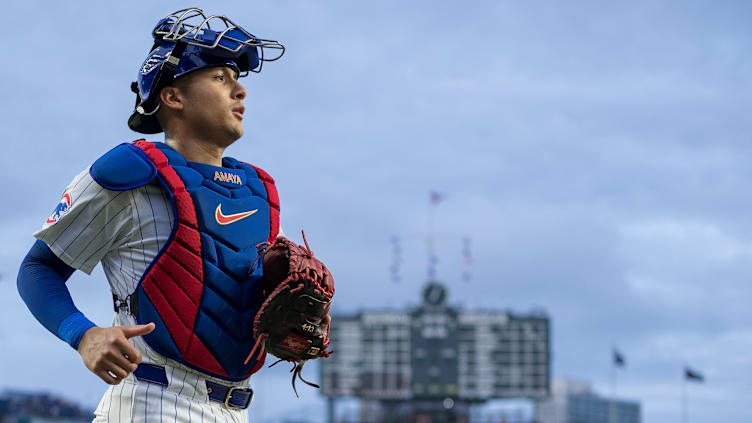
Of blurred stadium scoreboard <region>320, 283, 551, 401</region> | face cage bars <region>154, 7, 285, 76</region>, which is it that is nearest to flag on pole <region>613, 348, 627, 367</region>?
blurred stadium scoreboard <region>320, 283, 551, 401</region>

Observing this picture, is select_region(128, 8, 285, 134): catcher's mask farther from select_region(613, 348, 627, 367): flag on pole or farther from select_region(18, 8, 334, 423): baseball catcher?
select_region(613, 348, 627, 367): flag on pole

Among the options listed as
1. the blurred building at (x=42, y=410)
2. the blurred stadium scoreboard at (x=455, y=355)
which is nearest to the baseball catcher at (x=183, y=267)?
the blurred building at (x=42, y=410)

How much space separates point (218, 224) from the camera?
12.6ft

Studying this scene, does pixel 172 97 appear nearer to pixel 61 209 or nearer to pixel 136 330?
pixel 61 209

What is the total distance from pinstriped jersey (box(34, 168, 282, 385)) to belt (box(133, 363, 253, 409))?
0.04 m

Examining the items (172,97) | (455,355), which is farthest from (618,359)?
(172,97)

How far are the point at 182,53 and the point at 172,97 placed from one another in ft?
0.61

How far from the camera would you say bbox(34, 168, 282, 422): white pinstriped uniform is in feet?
12.1

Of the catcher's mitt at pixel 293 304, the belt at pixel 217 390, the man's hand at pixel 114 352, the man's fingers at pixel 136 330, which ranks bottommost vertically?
the belt at pixel 217 390

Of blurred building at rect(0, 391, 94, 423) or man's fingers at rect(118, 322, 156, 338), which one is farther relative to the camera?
blurred building at rect(0, 391, 94, 423)

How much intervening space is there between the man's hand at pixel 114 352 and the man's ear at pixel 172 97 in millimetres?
1067

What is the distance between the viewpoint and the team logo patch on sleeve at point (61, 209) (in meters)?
3.78

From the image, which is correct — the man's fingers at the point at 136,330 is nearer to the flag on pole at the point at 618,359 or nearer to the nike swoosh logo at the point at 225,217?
the nike swoosh logo at the point at 225,217

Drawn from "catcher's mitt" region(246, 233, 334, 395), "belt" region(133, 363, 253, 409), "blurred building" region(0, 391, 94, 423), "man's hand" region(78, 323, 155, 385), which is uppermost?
"catcher's mitt" region(246, 233, 334, 395)
